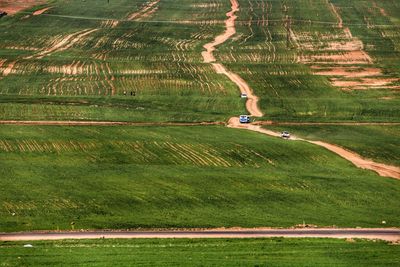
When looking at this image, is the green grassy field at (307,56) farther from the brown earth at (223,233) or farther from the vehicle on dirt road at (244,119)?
the brown earth at (223,233)

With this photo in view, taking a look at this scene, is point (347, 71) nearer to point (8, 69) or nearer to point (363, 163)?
point (363, 163)

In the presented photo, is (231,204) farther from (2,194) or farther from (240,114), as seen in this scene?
(240,114)

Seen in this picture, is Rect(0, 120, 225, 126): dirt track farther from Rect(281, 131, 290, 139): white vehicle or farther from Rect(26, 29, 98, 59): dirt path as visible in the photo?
Rect(26, 29, 98, 59): dirt path

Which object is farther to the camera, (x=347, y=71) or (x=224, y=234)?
(x=347, y=71)

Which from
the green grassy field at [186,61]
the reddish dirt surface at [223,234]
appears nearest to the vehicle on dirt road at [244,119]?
the green grassy field at [186,61]

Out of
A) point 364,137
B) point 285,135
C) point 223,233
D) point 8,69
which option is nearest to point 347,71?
point 364,137

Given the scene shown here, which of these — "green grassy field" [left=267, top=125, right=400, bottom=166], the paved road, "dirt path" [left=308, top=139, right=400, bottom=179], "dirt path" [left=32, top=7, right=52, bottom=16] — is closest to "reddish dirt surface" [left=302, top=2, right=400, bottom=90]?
"green grassy field" [left=267, top=125, right=400, bottom=166]
